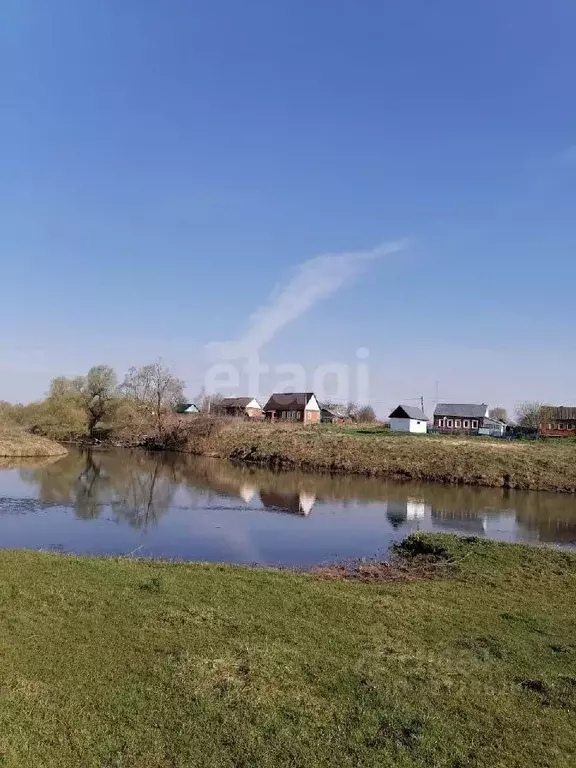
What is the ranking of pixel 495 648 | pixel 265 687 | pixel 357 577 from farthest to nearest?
pixel 357 577 < pixel 495 648 < pixel 265 687

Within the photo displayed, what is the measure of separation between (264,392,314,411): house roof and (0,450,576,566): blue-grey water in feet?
158

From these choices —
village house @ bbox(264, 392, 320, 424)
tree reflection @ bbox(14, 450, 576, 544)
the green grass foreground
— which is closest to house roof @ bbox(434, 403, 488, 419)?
village house @ bbox(264, 392, 320, 424)

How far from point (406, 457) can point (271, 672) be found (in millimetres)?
35918

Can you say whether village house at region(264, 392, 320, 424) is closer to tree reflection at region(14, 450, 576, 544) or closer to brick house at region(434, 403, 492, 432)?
brick house at region(434, 403, 492, 432)

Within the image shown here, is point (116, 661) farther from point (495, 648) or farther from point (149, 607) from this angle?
point (495, 648)

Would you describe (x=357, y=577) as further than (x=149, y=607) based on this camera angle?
Yes

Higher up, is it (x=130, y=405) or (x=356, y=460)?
(x=130, y=405)

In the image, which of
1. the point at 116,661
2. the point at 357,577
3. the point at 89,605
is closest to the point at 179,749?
the point at 116,661

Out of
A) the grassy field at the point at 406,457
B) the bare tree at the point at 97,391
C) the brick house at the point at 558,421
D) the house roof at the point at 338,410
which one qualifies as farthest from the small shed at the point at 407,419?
the bare tree at the point at 97,391

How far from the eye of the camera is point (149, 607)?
31.1 feet

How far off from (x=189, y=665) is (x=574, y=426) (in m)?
87.8

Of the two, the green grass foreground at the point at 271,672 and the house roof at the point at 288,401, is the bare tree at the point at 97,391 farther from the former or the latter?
the green grass foreground at the point at 271,672

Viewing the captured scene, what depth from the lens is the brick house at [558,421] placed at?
8150 cm

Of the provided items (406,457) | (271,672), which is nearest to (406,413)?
(406,457)
